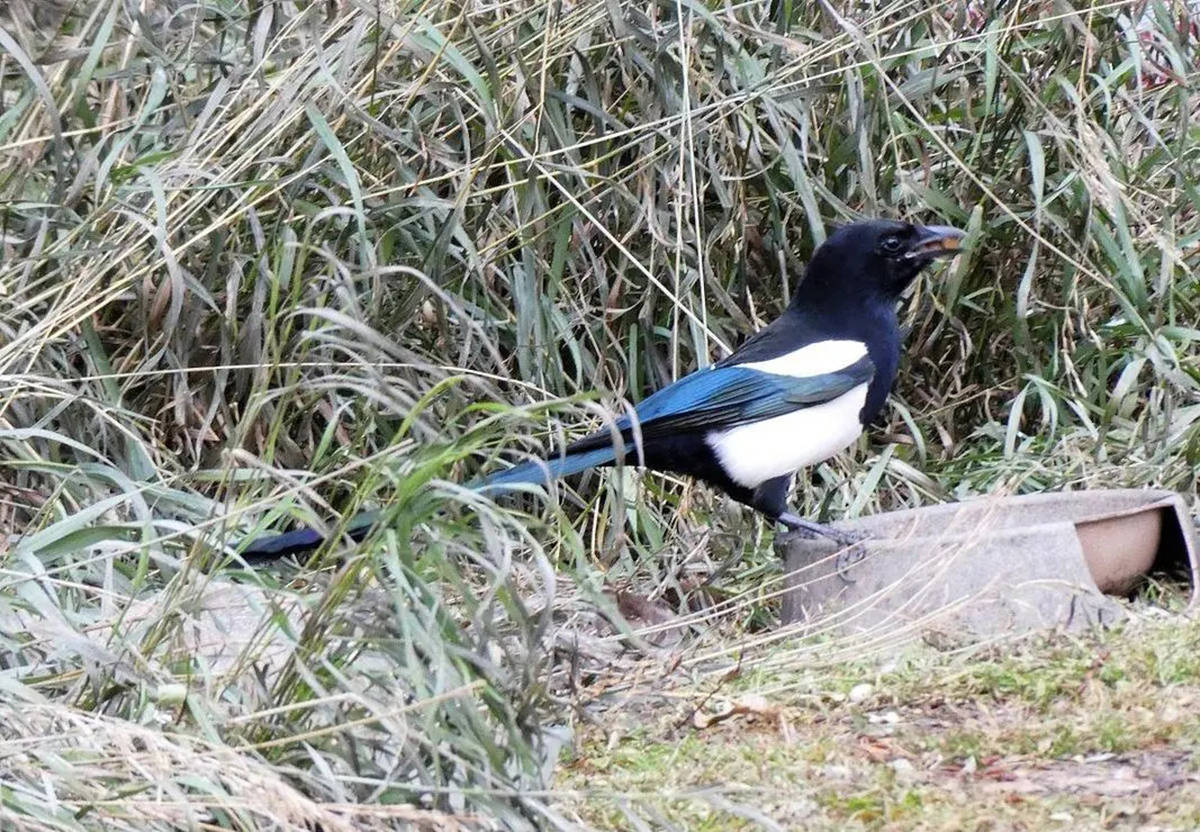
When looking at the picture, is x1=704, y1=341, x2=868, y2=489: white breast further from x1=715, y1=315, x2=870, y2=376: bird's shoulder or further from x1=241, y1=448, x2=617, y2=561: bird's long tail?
x1=241, y1=448, x2=617, y2=561: bird's long tail

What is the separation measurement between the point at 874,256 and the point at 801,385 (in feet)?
1.00

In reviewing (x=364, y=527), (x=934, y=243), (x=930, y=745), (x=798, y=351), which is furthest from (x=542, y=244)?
(x=930, y=745)

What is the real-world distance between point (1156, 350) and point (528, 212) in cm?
128

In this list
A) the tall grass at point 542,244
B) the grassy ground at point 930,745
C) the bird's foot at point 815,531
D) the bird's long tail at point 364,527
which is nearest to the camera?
the grassy ground at point 930,745

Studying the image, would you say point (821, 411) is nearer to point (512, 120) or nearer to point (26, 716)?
point (512, 120)

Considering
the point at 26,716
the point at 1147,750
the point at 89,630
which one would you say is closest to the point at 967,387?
the point at 1147,750

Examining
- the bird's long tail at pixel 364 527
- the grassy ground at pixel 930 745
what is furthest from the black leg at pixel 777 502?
the grassy ground at pixel 930 745

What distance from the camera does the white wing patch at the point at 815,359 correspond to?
366cm

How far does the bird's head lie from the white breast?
0.39 feet

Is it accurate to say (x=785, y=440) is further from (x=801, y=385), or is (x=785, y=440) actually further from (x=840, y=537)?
(x=840, y=537)

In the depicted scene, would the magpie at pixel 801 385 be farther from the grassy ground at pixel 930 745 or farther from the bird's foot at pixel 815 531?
the grassy ground at pixel 930 745

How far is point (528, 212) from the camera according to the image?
3588mm

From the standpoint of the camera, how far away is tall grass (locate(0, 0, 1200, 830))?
3.10m

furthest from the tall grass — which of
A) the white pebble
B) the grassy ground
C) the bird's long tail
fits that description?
the white pebble
